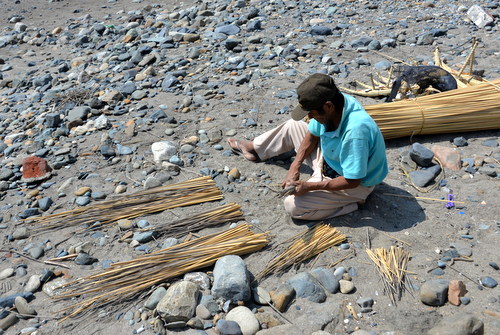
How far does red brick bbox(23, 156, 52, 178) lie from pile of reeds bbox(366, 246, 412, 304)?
2829 millimetres

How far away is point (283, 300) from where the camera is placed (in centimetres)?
254

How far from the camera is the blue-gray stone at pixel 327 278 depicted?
2635mm

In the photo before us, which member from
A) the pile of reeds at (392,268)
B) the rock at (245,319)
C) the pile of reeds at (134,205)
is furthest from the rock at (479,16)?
the rock at (245,319)

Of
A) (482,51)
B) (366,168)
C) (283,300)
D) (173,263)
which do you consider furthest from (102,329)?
(482,51)

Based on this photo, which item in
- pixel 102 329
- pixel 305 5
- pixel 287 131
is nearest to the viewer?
pixel 102 329

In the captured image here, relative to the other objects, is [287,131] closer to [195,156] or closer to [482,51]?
[195,156]

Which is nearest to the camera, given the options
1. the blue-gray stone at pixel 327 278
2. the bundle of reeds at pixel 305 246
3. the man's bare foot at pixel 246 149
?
the blue-gray stone at pixel 327 278

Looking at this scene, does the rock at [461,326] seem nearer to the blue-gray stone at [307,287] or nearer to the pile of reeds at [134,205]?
the blue-gray stone at [307,287]

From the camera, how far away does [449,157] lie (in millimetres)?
3600

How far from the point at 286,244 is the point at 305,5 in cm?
512

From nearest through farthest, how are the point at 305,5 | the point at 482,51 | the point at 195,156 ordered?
the point at 195,156 < the point at 482,51 < the point at 305,5

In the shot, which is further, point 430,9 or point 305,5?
point 305,5

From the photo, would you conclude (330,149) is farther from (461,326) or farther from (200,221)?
(461,326)

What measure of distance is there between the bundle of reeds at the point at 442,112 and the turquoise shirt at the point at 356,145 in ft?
2.87
